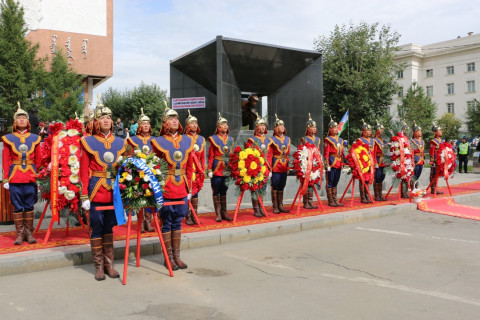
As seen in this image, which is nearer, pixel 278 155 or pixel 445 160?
pixel 278 155

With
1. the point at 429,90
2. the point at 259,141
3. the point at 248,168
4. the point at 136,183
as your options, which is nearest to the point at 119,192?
the point at 136,183

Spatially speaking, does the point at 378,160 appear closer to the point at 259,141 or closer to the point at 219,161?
the point at 259,141

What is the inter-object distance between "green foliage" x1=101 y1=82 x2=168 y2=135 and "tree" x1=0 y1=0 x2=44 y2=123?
1332 centimetres

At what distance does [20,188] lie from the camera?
730cm

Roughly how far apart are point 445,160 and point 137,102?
32541mm

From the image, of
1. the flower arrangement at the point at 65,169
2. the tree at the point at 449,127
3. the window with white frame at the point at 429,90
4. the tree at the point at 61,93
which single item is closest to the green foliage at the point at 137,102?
the tree at the point at 61,93

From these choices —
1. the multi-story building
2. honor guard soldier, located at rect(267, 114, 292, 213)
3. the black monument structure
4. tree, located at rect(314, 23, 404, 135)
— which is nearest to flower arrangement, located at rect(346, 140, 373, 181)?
honor guard soldier, located at rect(267, 114, 292, 213)

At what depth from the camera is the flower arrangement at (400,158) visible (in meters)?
12.2

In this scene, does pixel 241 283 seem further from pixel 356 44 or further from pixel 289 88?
pixel 356 44

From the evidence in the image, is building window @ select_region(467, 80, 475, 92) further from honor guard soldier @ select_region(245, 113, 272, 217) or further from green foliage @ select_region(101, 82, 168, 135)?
honor guard soldier @ select_region(245, 113, 272, 217)

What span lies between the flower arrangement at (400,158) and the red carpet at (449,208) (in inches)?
37.0

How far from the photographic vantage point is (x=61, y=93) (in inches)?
1250

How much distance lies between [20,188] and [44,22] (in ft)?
117

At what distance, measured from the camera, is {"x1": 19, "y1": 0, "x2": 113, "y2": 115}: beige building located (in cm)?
3769
